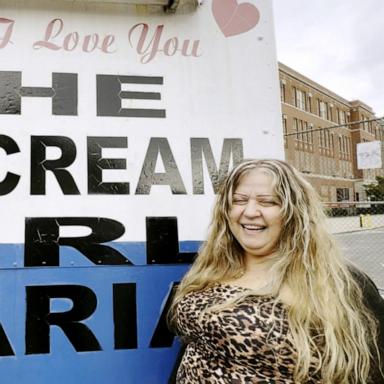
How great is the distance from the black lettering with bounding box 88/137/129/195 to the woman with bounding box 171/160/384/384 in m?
0.38

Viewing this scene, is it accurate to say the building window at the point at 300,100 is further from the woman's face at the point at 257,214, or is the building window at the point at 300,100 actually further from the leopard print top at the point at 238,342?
the leopard print top at the point at 238,342

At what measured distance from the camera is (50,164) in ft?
5.06

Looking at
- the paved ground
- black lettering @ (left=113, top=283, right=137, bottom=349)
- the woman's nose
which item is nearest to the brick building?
the paved ground

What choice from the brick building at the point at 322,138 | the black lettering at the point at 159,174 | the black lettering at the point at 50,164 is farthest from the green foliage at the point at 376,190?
the black lettering at the point at 50,164

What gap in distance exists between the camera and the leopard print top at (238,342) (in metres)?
1.16

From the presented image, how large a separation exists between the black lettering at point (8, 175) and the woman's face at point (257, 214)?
0.76m

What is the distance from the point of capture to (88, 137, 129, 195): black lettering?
5.11 ft

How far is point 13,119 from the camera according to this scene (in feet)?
5.06

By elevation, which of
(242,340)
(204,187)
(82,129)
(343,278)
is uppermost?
(82,129)

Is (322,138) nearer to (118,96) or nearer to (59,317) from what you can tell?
(118,96)

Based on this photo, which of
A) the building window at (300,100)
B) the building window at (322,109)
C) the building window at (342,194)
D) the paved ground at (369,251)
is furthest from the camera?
the building window at (322,109)

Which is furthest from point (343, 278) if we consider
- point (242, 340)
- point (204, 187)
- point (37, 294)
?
point (37, 294)

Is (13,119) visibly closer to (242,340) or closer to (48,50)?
(48,50)

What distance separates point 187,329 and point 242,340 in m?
0.20
